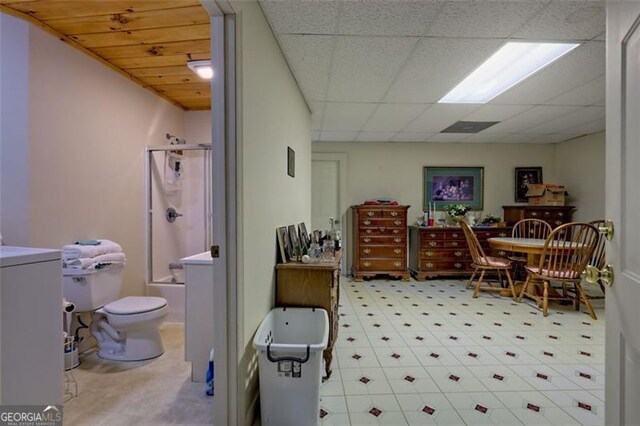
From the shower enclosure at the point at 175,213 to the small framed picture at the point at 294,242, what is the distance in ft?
3.86

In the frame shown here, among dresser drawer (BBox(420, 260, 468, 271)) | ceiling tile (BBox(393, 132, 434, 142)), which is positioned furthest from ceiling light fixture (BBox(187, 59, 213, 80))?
dresser drawer (BBox(420, 260, 468, 271))

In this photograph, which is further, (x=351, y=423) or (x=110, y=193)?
(x=110, y=193)

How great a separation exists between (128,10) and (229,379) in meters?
2.25

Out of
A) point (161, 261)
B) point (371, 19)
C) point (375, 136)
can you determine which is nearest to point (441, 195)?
point (375, 136)

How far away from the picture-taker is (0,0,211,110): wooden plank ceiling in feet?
6.26

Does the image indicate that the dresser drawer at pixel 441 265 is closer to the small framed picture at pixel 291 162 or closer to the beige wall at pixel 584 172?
the beige wall at pixel 584 172

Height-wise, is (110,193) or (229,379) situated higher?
(110,193)

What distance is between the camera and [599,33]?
2.05m

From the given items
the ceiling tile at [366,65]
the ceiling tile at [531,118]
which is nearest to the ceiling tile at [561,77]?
the ceiling tile at [531,118]

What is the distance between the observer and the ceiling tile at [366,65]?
2178 mm

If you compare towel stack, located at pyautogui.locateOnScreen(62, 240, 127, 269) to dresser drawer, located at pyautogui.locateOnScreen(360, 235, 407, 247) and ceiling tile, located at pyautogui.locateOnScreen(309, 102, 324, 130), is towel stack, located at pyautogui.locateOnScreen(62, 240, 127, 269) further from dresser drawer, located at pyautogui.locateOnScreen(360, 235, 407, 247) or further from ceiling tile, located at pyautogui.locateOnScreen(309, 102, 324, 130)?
dresser drawer, located at pyautogui.locateOnScreen(360, 235, 407, 247)

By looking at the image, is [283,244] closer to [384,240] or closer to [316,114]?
[316,114]

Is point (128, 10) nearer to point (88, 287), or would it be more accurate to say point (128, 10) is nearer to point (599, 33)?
point (88, 287)

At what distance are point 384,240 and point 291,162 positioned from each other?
2708 millimetres
